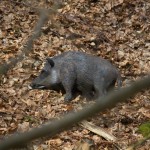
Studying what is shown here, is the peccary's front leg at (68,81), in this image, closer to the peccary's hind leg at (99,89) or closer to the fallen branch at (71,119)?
the peccary's hind leg at (99,89)

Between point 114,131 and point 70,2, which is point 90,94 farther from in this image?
point 70,2

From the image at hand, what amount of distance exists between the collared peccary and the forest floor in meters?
0.18

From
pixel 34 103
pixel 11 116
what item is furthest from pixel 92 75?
pixel 11 116

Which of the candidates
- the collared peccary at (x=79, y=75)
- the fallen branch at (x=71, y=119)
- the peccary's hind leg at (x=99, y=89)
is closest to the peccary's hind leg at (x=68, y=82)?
the collared peccary at (x=79, y=75)

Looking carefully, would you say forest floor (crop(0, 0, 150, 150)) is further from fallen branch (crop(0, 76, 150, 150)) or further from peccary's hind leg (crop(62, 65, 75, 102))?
fallen branch (crop(0, 76, 150, 150))

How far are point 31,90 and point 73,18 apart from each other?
308cm

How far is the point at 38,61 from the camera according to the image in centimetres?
868

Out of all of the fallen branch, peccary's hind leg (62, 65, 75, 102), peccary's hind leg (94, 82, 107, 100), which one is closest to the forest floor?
peccary's hind leg (62, 65, 75, 102)

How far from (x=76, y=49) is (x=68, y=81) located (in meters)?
1.75

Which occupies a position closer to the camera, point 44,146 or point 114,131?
point 44,146

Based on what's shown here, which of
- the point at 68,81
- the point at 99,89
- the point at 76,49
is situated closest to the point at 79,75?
the point at 68,81

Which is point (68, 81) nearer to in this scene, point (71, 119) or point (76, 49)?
point (76, 49)

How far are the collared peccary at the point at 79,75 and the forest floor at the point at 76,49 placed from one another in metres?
0.18

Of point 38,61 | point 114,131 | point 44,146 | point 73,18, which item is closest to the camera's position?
point 44,146
